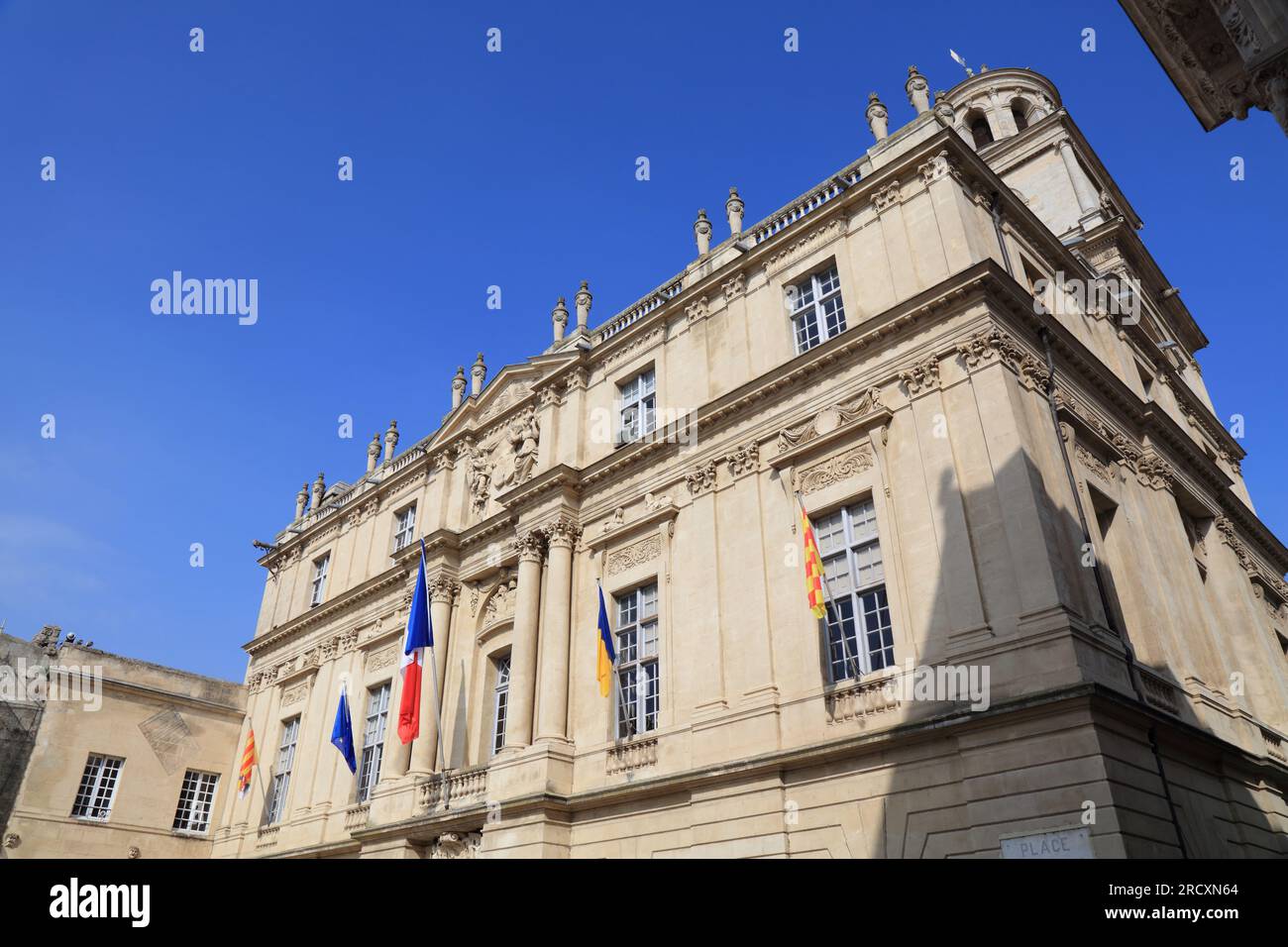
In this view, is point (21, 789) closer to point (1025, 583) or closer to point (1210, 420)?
point (1025, 583)

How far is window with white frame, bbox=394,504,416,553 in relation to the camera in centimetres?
2500

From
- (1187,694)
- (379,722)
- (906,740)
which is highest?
(379,722)

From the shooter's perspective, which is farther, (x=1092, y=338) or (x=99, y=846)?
(x=99, y=846)

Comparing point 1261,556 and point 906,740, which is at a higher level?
point 1261,556

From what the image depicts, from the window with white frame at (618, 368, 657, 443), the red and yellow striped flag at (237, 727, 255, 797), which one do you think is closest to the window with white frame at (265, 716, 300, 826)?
the red and yellow striped flag at (237, 727, 255, 797)

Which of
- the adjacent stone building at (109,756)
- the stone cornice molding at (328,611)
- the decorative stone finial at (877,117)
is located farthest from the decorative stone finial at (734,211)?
the adjacent stone building at (109,756)

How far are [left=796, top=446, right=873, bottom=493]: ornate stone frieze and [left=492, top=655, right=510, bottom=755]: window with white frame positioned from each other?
856 cm

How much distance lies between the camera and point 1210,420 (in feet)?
74.9

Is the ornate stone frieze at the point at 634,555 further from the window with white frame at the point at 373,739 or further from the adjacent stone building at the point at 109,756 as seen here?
the adjacent stone building at the point at 109,756

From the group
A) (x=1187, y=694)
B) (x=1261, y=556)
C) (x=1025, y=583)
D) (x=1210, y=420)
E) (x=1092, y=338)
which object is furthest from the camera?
(x=1210, y=420)

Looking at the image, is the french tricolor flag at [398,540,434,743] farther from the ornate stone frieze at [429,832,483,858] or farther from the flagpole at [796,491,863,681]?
the flagpole at [796,491,863,681]

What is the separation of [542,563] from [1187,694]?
12165 mm
